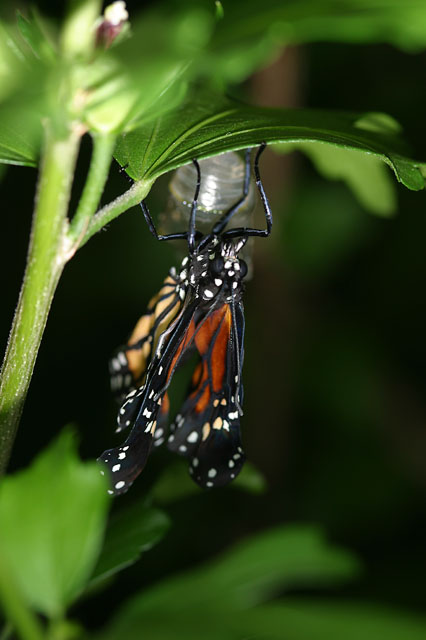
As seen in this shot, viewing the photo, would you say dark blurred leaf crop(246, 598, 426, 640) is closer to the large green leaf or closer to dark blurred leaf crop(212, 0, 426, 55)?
the large green leaf

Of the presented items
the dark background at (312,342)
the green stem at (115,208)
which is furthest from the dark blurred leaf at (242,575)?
the dark background at (312,342)

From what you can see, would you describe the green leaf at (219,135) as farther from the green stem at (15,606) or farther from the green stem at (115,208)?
the green stem at (15,606)

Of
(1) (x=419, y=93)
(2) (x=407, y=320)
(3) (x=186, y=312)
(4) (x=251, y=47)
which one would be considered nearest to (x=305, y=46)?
(1) (x=419, y=93)

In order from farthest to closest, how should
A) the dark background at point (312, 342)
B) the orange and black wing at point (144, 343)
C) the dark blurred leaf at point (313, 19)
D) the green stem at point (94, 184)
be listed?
the dark background at point (312, 342), the orange and black wing at point (144, 343), the green stem at point (94, 184), the dark blurred leaf at point (313, 19)

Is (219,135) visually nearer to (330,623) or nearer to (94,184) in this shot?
(94,184)

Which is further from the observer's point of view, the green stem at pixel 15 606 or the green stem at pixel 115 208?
the green stem at pixel 115 208

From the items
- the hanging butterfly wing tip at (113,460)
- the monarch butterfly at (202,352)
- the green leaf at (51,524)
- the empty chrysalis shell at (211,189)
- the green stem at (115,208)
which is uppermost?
the empty chrysalis shell at (211,189)

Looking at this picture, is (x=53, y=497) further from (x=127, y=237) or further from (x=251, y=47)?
(x=127, y=237)

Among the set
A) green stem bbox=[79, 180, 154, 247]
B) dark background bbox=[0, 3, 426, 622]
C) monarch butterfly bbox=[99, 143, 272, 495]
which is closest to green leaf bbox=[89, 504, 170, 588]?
monarch butterfly bbox=[99, 143, 272, 495]
